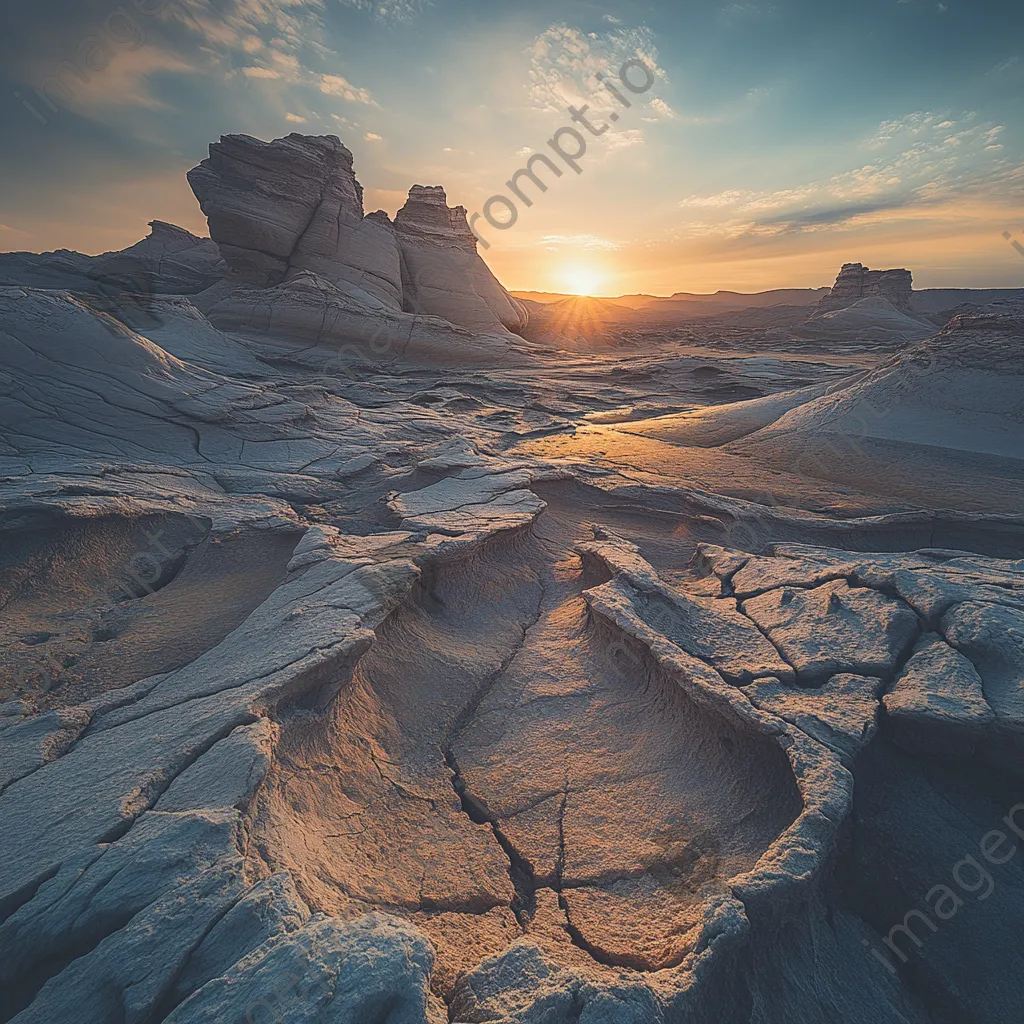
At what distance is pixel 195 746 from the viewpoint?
1.77 m

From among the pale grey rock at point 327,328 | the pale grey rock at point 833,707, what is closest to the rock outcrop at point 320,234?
the pale grey rock at point 327,328

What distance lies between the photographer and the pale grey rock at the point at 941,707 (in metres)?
1.83

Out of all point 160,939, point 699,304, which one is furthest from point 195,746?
point 699,304

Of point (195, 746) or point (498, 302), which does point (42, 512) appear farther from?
point (498, 302)

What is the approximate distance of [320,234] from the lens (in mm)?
16516

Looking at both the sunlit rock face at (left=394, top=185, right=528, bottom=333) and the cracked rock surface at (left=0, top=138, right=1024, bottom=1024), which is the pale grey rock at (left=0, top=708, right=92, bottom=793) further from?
the sunlit rock face at (left=394, top=185, right=528, bottom=333)

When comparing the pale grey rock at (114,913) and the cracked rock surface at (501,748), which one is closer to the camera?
the pale grey rock at (114,913)

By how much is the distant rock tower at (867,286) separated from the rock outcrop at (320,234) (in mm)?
29866

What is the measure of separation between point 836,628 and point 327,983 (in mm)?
2374

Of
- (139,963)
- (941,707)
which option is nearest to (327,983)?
(139,963)

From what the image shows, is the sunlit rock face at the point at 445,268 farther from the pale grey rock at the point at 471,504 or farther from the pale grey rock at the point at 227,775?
the pale grey rock at the point at 227,775

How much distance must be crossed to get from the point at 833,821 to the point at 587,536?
8.86 ft

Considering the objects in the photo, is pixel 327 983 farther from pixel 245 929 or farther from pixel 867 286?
pixel 867 286

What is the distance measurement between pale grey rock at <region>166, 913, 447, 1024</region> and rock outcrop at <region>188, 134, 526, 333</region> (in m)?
14.9
